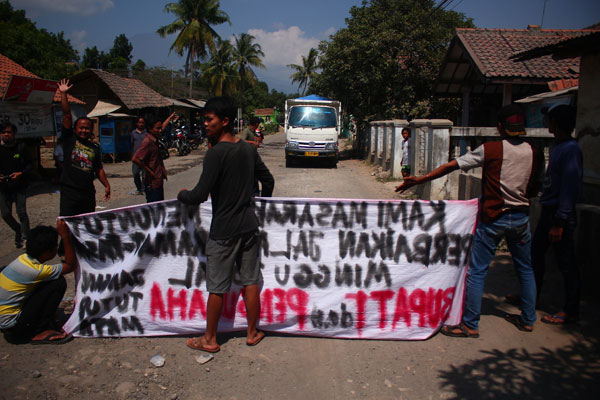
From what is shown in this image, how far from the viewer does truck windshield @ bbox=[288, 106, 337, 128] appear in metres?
17.8

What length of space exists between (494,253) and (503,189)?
0.50 m

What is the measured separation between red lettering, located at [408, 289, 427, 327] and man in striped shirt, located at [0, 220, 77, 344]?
2.79 meters

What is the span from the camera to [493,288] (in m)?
4.70

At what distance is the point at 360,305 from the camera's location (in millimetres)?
3592

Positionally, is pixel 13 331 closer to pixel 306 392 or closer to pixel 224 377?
pixel 224 377

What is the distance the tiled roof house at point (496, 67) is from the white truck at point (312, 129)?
4.34 metres

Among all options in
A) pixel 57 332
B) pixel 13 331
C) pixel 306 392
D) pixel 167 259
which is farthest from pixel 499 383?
pixel 13 331

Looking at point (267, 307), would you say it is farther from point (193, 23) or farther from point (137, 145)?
point (193, 23)

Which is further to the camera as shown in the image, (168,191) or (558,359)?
(168,191)

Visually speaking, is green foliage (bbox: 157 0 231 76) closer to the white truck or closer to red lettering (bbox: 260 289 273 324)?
the white truck

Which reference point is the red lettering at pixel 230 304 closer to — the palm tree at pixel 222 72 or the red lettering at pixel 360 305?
the red lettering at pixel 360 305

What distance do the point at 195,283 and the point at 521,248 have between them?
2.65 m

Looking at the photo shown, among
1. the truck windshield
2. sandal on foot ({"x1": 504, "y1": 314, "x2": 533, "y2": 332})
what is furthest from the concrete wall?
the truck windshield

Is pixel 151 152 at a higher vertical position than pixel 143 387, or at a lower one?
higher
